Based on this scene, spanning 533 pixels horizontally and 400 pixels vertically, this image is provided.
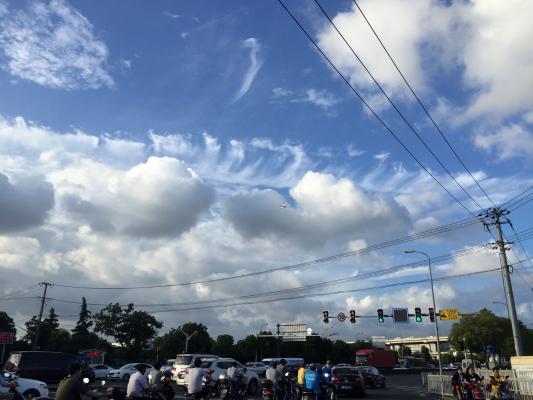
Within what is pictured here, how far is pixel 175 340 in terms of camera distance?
8812 centimetres

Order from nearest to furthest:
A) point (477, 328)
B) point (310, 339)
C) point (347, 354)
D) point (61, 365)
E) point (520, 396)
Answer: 1. point (520, 396)
2. point (61, 365)
3. point (477, 328)
4. point (310, 339)
5. point (347, 354)

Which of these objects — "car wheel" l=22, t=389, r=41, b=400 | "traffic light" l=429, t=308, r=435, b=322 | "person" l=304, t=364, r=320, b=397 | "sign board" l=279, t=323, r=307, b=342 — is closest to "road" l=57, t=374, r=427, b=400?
"car wheel" l=22, t=389, r=41, b=400

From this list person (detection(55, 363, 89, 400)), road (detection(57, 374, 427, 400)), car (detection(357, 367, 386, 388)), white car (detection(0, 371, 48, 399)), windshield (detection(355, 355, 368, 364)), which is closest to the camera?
person (detection(55, 363, 89, 400))

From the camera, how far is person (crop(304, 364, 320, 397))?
1678 cm

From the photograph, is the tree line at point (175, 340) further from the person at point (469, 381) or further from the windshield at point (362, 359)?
the person at point (469, 381)

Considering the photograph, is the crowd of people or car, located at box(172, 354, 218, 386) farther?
car, located at box(172, 354, 218, 386)

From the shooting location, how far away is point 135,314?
259 feet

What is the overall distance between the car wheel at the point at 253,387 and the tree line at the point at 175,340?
45.1 metres

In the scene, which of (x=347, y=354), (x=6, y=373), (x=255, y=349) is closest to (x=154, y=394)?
(x=6, y=373)

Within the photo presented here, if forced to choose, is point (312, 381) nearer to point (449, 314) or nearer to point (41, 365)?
point (41, 365)

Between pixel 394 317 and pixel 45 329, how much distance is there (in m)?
73.8

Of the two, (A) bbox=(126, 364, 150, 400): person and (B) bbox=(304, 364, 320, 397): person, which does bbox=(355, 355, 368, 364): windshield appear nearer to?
(B) bbox=(304, 364, 320, 397): person

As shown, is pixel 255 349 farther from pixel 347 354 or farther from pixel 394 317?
pixel 394 317

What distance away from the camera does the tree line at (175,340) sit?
66.9m
